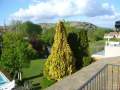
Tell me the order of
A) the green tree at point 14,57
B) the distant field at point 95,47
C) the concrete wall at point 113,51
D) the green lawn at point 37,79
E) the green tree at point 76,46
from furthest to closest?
the distant field at point 95,47, the green tree at point 14,57, the concrete wall at point 113,51, the green tree at point 76,46, the green lawn at point 37,79

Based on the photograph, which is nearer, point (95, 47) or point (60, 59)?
point (60, 59)

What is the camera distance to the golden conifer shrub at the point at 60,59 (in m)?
15.7

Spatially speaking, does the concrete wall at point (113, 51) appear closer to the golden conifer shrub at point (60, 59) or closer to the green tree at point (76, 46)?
the green tree at point (76, 46)

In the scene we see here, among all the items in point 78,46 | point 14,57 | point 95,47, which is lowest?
point 95,47

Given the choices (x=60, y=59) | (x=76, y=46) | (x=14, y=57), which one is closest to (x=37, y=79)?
(x=14, y=57)

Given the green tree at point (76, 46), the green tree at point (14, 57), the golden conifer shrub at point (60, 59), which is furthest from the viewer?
the green tree at point (14, 57)

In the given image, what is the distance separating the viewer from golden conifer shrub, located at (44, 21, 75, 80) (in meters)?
15.7

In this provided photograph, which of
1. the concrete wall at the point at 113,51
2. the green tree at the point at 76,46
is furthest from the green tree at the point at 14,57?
the concrete wall at the point at 113,51

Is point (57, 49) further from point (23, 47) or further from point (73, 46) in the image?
point (23, 47)

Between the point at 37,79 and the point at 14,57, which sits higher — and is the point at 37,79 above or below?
below

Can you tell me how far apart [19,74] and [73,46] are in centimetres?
666

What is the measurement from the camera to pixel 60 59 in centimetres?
1579

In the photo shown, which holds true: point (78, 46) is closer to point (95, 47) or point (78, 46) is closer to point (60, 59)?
point (60, 59)

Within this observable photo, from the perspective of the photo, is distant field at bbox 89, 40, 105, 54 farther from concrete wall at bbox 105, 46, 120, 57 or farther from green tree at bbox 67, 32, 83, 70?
green tree at bbox 67, 32, 83, 70
